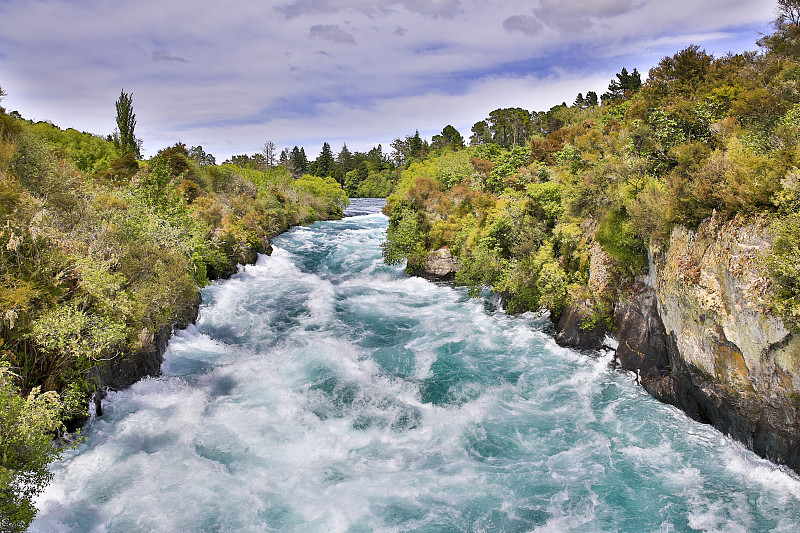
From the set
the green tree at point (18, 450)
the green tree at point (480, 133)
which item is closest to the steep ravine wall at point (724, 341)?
the green tree at point (18, 450)

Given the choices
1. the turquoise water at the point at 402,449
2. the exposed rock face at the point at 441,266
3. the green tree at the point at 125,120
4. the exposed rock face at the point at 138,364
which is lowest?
the turquoise water at the point at 402,449

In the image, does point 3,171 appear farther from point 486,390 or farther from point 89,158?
point 89,158

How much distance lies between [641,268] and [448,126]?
98032 millimetres

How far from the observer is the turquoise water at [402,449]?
26.7 feet

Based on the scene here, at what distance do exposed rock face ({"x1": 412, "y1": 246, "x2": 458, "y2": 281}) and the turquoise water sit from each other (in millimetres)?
8008

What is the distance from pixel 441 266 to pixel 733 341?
1706 cm

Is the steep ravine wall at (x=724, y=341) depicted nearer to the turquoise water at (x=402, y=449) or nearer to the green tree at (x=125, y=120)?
the turquoise water at (x=402, y=449)

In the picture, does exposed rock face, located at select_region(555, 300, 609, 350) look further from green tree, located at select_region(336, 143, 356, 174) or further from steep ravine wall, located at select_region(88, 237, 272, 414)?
green tree, located at select_region(336, 143, 356, 174)

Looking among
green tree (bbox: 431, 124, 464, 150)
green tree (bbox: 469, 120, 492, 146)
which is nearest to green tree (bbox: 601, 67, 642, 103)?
green tree (bbox: 469, 120, 492, 146)

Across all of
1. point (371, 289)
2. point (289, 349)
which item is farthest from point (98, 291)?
point (371, 289)

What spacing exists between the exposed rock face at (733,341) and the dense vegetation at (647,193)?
1.51ft

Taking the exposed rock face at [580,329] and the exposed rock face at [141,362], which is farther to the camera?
the exposed rock face at [580,329]

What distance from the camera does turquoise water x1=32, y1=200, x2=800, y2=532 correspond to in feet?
26.7

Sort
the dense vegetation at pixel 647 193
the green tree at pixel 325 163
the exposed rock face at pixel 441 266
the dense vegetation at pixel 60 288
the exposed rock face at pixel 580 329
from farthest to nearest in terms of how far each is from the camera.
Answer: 1. the green tree at pixel 325 163
2. the exposed rock face at pixel 441 266
3. the exposed rock face at pixel 580 329
4. the dense vegetation at pixel 647 193
5. the dense vegetation at pixel 60 288
